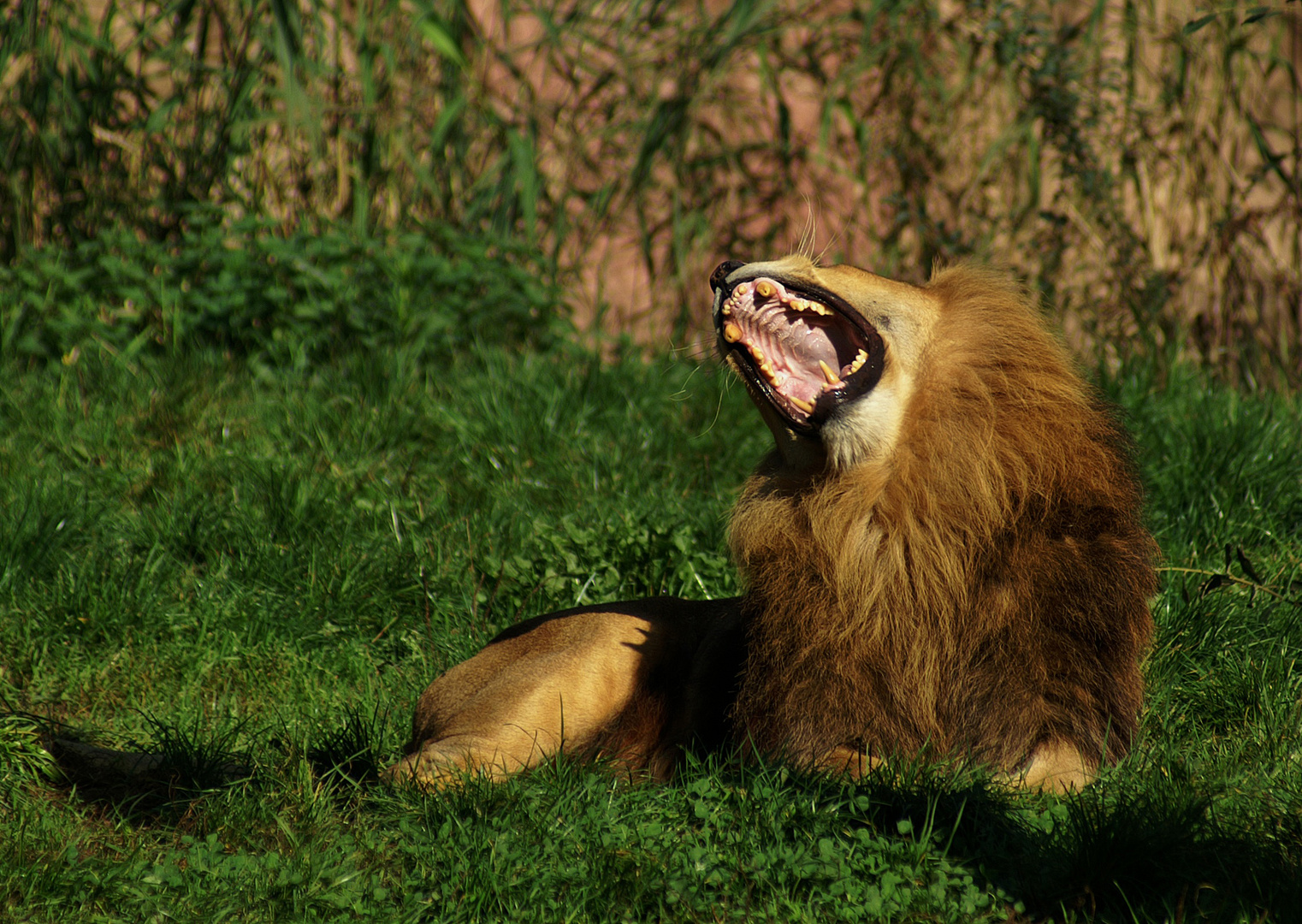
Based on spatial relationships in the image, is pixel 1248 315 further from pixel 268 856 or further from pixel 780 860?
pixel 268 856

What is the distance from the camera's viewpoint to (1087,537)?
2932mm

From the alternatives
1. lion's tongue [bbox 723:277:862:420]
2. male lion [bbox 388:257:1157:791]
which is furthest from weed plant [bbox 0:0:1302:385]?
male lion [bbox 388:257:1157:791]

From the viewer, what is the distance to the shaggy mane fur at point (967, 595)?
9.43 feet

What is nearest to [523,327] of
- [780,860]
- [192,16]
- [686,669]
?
[192,16]

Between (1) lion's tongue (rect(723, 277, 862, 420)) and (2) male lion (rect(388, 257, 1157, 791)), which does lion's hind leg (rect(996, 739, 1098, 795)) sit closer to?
(2) male lion (rect(388, 257, 1157, 791))

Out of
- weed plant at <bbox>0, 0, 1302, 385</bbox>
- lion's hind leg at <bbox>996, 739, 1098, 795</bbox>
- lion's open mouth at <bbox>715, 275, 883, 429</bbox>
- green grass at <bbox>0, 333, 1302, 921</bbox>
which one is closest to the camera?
green grass at <bbox>0, 333, 1302, 921</bbox>

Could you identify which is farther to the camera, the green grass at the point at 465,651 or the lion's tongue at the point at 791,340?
the lion's tongue at the point at 791,340

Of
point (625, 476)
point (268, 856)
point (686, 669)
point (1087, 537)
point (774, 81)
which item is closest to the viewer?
point (268, 856)

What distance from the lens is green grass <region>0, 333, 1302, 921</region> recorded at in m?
2.53

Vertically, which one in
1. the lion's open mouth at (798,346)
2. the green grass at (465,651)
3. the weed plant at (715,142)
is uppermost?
the weed plant at (715,142)

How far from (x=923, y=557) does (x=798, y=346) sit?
2.14ft

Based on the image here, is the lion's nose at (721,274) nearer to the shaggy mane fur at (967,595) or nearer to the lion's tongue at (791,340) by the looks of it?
the lion's tongue at (791,340)

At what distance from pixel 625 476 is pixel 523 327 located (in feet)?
5.04

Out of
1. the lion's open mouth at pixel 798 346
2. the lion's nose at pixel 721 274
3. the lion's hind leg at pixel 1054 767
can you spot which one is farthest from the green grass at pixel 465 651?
the lion's nose at pixel 721 274
